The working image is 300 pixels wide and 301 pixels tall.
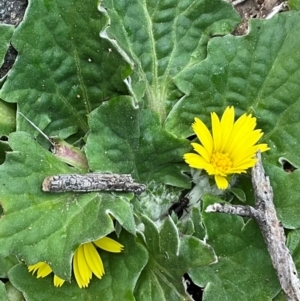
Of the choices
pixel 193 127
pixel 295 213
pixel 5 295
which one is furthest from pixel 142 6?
pixel 5 295

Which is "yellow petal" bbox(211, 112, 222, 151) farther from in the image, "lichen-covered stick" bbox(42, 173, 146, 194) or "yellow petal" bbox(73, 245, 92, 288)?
"yellow petal" bbox(73, 245, 92, 288)

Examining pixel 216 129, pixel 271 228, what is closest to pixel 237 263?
pixel 271 228

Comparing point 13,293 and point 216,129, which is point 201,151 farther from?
point 13,293

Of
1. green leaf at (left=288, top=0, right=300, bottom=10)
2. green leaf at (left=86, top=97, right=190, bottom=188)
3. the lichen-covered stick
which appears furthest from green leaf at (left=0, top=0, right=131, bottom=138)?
green leaf at (left=288, top=0, right=300, bottom=10)

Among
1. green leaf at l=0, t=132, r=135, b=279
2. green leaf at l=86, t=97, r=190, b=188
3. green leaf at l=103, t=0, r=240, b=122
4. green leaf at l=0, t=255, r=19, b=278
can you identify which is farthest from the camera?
green leaf at l=103, t=0, r=240, b=122

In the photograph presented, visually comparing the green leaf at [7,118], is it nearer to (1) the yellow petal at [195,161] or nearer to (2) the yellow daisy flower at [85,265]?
(2) the yellow daisy flower at [85,265]

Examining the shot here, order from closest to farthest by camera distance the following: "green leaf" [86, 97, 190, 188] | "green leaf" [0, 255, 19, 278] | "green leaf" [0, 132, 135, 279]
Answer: "green leaf" [0, 132, 135, 279] → "green leaf" [86, 97, 190, 188] → "green leaf" [0, 255, 19, 278]
